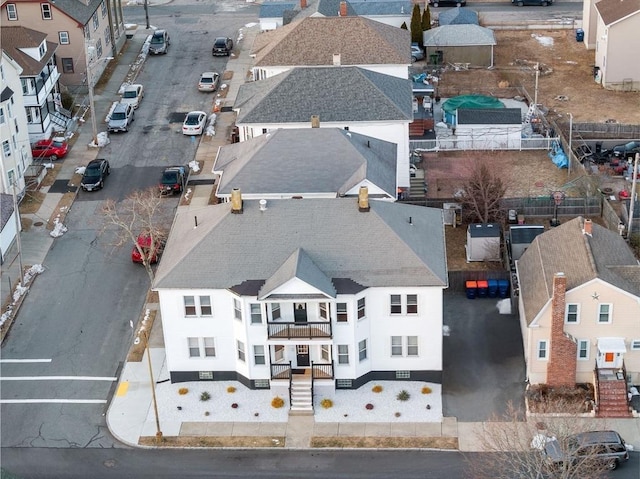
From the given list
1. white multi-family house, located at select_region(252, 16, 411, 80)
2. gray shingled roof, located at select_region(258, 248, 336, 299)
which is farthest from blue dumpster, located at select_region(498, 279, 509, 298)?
white multi-family house, located at select_region(252, 16, 411, 80)

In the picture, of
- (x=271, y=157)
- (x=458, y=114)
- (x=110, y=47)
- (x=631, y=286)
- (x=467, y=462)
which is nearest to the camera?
(x=467, y=462)

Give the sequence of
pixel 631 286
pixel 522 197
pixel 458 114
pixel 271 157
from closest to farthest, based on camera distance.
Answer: pixel 631 286 → pixel 271 157 → pixel 522 197 → pixel 458 114

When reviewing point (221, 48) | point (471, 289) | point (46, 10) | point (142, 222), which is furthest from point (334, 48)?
point (471, 289)

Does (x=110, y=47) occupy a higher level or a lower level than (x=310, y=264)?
lower

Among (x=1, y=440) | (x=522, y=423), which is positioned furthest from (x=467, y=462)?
(x=1, y=440)

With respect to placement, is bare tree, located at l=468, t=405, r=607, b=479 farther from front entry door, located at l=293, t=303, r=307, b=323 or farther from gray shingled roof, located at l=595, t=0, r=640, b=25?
gray shingled roof, located at l=595, t=0, r=640, b=25

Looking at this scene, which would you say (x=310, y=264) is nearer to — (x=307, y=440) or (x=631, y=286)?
(x=307, y=440)

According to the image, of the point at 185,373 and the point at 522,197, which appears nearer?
the point at 185,373
